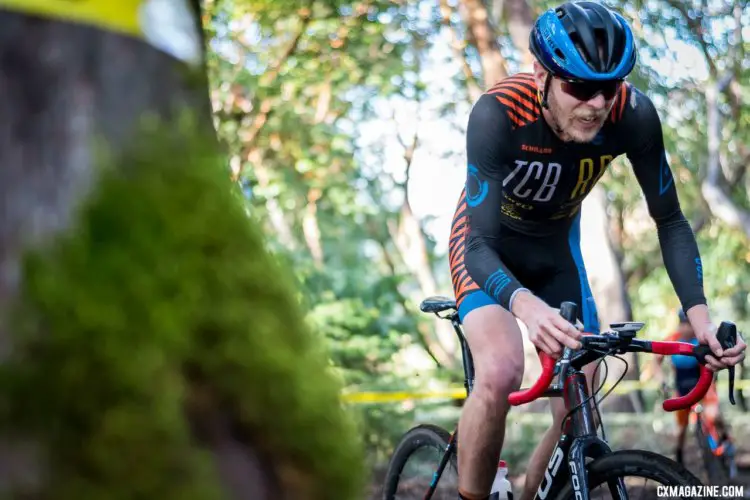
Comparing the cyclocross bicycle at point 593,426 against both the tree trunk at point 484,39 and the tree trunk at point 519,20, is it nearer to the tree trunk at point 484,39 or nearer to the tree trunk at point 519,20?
the tree trunk at point 484,39

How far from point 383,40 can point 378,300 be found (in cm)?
697

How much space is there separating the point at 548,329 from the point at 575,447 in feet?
1.97

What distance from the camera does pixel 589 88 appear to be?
12.1ft

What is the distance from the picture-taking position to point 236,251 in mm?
1889

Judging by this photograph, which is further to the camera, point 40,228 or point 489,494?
point 489,494

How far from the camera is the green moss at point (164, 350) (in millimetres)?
Answer: 1626

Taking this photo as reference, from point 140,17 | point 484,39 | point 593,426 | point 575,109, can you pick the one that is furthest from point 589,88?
point 484,39

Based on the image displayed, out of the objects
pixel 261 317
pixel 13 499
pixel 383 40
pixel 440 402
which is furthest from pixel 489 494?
pixel 383 40

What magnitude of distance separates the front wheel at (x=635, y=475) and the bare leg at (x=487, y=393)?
0.42 m

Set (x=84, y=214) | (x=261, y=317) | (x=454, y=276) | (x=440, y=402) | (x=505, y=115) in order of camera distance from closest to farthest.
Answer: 1. (x=84, y=214)
2. (x=261, y=317)
3. (x=505, y=115)
4. (x=454, y=276)
5. (x=440, y=402)

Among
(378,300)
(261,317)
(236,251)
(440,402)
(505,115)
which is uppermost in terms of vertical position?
(505,115)

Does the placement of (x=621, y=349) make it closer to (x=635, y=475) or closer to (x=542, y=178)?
(x=635, y=475)

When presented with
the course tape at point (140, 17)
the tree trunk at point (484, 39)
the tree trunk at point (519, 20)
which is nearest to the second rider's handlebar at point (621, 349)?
the course tape at point (140, 17)

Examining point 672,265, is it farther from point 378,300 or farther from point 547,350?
point 378,300
